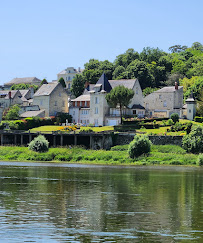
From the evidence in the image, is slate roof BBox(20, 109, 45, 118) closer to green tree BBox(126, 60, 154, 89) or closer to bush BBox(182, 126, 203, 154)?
green tree BBox(126, 60, 154, 89)

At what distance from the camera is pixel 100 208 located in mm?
31172

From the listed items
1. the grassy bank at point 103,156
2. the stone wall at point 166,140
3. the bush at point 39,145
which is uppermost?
the stone wall at point 166,140

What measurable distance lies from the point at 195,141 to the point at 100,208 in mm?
41705

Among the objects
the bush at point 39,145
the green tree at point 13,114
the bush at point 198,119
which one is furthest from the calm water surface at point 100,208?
the green tree at point 13,114

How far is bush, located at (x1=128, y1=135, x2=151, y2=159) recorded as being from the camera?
71.2 m

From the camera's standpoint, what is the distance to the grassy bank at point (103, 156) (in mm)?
69375

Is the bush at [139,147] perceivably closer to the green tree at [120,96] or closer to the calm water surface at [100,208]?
the calm water surface at [100,208]

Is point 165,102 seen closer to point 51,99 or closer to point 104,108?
point 104,108

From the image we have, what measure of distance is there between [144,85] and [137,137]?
6135 centimetres

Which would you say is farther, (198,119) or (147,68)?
(147,68)

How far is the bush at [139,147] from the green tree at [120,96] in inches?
899

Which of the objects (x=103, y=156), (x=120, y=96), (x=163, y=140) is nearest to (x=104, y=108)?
(x=120, y=96)

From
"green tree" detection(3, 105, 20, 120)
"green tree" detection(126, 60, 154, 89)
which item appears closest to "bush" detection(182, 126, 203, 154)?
"green tree" detection(3, 105, 20, 120)

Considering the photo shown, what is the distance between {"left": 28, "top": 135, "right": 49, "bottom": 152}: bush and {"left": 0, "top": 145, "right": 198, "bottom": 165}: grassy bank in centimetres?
78
